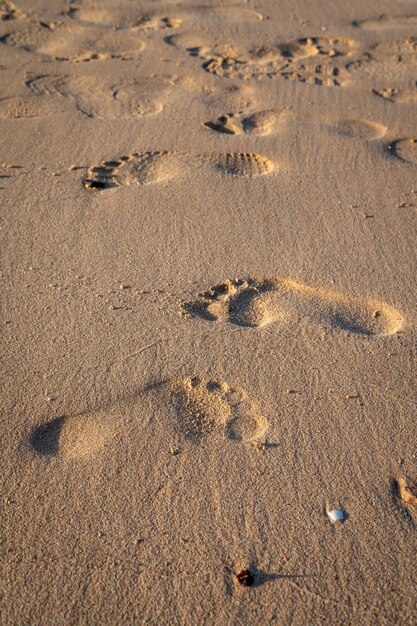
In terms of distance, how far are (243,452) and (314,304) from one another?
1.86 feet

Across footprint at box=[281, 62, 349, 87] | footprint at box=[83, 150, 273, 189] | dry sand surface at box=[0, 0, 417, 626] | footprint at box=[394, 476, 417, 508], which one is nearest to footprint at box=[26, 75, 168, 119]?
dry sand surface at box=[0, 0, 417, 626]

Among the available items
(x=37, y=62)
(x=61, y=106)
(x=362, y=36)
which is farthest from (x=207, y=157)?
(x=362, y=36)

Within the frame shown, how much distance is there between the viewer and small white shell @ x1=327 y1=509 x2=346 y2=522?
1.40 meters

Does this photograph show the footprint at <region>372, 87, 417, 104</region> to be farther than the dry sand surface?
Yes

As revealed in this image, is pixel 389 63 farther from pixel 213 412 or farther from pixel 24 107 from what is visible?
pixel 213 412

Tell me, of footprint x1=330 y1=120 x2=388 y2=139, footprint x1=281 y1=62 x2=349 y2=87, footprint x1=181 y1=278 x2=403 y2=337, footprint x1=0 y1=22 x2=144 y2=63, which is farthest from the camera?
footprint x1=0 y1=22 x2=144 y2=63

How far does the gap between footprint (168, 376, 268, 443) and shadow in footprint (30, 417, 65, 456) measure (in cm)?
28

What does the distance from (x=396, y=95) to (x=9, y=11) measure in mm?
2124

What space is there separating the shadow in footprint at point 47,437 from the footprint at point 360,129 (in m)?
1.76

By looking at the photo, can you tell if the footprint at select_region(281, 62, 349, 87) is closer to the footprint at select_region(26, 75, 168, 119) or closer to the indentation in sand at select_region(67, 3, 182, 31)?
the footprint at select_region(26, 75, 168, 119)

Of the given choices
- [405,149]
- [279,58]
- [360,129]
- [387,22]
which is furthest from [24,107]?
[387,22]

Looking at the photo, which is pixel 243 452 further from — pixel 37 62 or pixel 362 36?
pixel 362 36

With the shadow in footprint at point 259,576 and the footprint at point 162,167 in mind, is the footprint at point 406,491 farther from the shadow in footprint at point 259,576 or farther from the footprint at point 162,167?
the footprint at point 162,167

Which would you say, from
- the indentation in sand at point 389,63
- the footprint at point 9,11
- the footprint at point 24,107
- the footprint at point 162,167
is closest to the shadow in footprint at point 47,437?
the footprint at point 162,167
